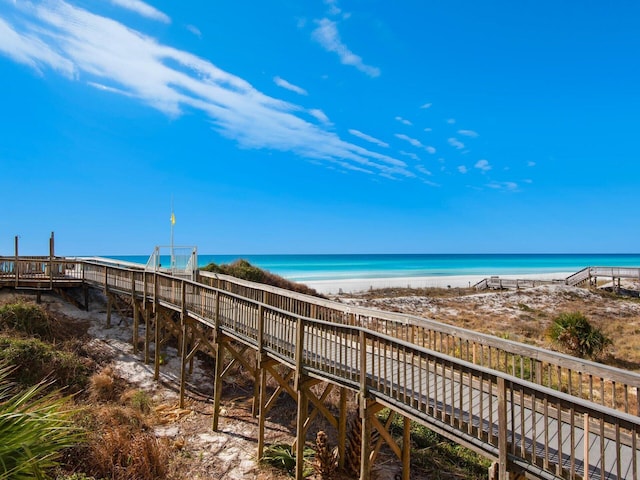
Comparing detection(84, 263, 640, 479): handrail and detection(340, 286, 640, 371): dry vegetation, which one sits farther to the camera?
detection(340, 286, 640, 371): dry vegetation

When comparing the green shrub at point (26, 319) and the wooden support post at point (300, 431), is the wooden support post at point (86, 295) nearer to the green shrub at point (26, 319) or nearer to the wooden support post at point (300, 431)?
the green shrub at point (26, 319)

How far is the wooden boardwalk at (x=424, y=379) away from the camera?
4.49 meters

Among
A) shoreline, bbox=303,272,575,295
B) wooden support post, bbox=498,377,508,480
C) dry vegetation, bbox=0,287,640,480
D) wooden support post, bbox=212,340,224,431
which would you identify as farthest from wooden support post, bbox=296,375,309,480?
shoreline, bbox=303,272,575,295

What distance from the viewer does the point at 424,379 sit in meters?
7.22

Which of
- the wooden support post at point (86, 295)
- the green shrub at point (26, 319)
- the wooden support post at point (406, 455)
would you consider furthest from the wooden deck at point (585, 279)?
the green shrub at point (26, 319)

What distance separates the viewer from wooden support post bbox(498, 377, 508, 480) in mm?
4629

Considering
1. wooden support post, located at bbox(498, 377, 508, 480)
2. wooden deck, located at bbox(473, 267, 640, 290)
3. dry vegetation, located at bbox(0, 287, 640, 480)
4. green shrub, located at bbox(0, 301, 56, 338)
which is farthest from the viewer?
wooden deck, located at bbox(473, 267, 640, 290)

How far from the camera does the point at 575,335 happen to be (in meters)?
15.9

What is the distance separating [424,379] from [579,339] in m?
12.3

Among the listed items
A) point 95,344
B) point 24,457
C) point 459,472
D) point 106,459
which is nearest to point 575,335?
point 459,472

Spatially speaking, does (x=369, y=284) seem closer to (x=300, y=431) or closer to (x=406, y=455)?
(x=406, y=455)

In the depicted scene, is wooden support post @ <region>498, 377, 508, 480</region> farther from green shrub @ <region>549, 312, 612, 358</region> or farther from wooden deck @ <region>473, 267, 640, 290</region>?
wooden deck @ <region>473, 267, 640, 290</region>

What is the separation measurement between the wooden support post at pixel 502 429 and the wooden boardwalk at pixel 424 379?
1 cm

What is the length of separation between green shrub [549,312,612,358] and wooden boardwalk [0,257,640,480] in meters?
4.30
